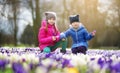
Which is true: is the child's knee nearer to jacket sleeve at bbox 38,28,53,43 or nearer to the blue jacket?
jacket sleeve at bbox 38,28,53,43

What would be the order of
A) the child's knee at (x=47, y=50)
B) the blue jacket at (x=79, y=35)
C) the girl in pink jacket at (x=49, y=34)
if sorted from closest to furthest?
1. the child's knee at (x=47, y=50)
2. the blue jacket at (x=79, y=35)
3. the girl in pink jacket at (x=49, y=34)

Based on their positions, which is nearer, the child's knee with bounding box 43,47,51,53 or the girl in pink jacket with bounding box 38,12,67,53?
the child's knee with bounding box 43,47,51,53

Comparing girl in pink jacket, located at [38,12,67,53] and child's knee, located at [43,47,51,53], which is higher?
girl in pink jacket, located at [38,12,67,53]

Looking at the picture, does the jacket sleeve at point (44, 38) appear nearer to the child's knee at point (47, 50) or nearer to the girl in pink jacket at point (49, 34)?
the girl in pink jacket at point (49, 34)

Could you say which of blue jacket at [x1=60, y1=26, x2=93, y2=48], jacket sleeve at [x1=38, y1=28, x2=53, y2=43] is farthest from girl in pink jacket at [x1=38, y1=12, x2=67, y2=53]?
blue jacket at [x1=60, y1=26, x2=93, y2=48]

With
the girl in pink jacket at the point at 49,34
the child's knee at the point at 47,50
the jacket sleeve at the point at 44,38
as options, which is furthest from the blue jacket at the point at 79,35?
the child's knee at the point at 47,50

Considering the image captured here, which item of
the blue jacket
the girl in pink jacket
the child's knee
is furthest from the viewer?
the girl in pink jacket

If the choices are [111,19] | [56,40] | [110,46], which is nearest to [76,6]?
[111,19]

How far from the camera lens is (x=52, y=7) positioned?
34.2 metres


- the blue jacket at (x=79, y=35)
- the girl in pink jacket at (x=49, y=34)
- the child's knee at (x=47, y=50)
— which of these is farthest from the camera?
the girl in pink jacket at (x=49, y=34)

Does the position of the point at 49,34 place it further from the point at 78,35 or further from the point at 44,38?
the point at 78,35

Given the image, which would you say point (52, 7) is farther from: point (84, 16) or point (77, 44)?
point (77, 44)

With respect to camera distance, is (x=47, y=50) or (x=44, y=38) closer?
(x=47, y=50)

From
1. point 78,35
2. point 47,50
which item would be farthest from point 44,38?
point 78,35
